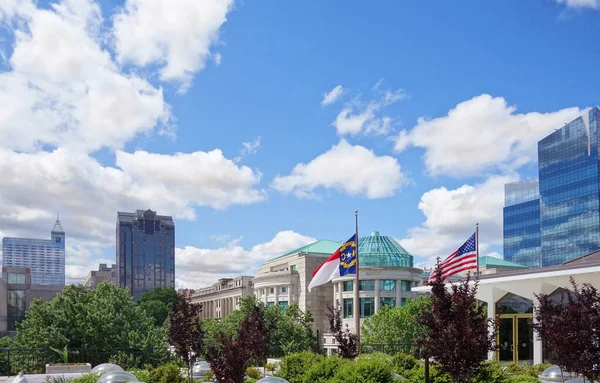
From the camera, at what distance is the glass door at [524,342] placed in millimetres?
33906

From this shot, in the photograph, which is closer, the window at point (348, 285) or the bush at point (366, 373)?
the bush at point (366, 373)

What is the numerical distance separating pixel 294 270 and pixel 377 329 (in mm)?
27032

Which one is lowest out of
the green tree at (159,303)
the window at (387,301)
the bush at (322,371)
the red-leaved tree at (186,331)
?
the green tree at (159,303)

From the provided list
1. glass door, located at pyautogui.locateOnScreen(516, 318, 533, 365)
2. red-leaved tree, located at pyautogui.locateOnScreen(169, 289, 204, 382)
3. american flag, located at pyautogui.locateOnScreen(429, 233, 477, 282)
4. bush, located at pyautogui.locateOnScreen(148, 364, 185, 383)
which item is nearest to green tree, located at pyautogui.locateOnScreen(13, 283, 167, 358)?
red-leaved tree, located at pyautogui.locateOnScreen(169, 289, 204, 382)

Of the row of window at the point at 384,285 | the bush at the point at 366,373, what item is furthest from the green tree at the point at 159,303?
the bush at the point at 366,373

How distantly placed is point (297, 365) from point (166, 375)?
4.87 meters

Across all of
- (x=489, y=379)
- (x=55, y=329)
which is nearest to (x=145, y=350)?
(x=55, y=329)

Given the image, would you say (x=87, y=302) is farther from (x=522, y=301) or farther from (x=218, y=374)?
(x=522, y=301)

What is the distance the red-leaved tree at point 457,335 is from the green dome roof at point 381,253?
168 feet

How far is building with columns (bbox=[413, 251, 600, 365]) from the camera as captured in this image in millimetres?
28609

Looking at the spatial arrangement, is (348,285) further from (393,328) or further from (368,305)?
(393,328)

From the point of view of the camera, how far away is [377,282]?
65000 millimetres

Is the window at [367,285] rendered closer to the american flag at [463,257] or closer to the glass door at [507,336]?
the glass door at [507,336]

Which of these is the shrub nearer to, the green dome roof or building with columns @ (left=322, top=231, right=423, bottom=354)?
building with columns @ (left=322, top=231, right=423, bottom=354)
